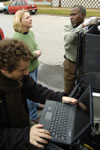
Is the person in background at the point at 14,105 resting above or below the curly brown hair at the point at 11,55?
below

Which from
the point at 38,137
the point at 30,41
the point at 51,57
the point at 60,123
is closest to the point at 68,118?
the point at 60,123

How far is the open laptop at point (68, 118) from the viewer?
47.2 inches

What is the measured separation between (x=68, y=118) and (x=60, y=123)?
0.26 feet

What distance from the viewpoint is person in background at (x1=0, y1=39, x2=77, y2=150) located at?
3.79 ft

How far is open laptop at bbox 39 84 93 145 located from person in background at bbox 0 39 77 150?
0.35 feet

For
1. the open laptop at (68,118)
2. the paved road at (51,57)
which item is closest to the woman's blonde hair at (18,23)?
the open laptop at (68,118)

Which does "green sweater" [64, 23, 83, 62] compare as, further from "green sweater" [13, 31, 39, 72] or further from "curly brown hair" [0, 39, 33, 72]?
"curly brown hair" [0, 39, 33, 72]

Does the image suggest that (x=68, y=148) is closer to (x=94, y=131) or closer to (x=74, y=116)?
(x=74, y=116)

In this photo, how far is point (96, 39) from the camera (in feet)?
5.31

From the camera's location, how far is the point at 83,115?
4.21 ft

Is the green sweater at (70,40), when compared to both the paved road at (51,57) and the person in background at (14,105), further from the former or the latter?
the paved road at (51,57)

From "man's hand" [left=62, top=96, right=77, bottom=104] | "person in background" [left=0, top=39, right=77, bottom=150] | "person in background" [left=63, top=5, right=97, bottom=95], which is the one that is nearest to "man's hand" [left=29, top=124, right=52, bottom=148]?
"person in background" [left=0, top=39, right=77, bottom=150]

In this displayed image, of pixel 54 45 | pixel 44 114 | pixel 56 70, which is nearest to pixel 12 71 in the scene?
pixel 44 114

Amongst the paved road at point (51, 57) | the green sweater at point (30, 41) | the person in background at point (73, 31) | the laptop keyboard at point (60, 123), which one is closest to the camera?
the laptop keyboard at point (60, 123)
